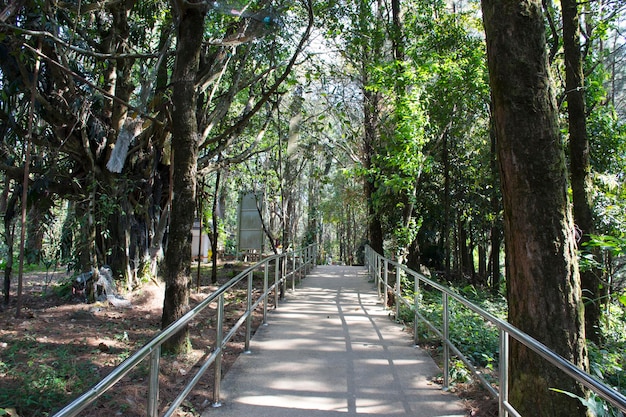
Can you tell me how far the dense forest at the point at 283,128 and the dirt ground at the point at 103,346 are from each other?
52cm

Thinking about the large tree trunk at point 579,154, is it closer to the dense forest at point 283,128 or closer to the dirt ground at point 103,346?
the dense forest at point 283,128

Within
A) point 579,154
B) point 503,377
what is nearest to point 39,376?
point 503,377

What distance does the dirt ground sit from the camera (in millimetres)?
4691

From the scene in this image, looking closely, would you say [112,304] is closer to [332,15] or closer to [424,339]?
[424,339]

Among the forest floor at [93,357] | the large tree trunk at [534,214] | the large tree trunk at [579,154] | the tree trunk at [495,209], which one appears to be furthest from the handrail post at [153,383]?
the tree trunk at [495,209]

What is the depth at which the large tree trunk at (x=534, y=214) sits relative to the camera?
3646 mm

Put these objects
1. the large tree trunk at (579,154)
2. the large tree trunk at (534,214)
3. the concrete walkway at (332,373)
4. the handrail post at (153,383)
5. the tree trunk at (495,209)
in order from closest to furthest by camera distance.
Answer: the handrail post at (153,383), the large tree trunk at (534,214), the concrete walkway at (332,373), the large tree trunk at (579,154), the tree trunk at (495,209)

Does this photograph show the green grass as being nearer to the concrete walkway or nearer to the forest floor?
the forest floor

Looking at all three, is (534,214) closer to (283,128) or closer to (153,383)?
(153,383)

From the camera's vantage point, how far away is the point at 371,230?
53.8 ft

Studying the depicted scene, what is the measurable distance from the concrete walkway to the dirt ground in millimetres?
427

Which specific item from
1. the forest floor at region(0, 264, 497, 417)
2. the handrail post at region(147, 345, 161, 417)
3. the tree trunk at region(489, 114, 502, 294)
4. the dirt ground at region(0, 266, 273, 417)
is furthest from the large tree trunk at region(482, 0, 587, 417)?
the tree trunk at region(489, 114, 502, 294)

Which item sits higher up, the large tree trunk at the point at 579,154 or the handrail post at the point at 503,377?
the large tree trunk at the point at 579,154

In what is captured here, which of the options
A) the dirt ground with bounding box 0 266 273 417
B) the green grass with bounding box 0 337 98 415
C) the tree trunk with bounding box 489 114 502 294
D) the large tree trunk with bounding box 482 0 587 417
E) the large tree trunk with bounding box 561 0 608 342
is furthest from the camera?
the tree trunk with bounding box 489 114 502 294
